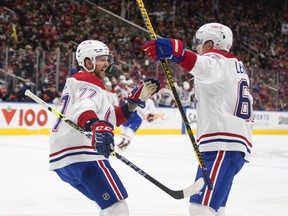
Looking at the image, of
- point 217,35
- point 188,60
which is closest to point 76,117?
point 188,60

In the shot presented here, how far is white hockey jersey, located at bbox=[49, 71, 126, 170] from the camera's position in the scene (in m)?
2.92

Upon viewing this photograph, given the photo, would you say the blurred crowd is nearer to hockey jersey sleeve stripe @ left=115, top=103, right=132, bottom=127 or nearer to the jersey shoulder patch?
hockey jersey sleeve stripe @ left=115, top=103, right=132, bottom=127

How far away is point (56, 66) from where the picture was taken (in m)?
12.2

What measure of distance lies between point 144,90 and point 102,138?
62 cm

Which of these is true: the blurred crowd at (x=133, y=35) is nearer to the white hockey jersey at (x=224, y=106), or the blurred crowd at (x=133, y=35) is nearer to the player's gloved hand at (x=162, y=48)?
the white hockey jersey at (x=224, y=106)

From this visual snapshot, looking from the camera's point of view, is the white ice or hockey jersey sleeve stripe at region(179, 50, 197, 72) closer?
hockey jersey sleeve stripe at region(179, 50, 197, 72)

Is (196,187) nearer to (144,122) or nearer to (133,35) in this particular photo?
(144,122)

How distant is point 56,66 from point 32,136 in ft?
5.28

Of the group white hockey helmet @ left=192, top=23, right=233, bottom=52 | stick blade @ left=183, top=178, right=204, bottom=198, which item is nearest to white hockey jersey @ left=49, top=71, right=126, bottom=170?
stick blade @ left=183, top=178, right=204, bottom=198

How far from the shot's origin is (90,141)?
297 cm

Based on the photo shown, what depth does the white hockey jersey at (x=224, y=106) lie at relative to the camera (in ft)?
9.93

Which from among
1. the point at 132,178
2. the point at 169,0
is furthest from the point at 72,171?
the point at 169,0

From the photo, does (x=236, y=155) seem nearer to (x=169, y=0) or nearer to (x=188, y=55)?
(x=188, y=55)

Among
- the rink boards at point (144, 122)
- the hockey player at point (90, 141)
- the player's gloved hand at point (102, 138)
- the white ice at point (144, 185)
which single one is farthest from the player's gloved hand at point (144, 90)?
the rink boards at point (144, 122)
